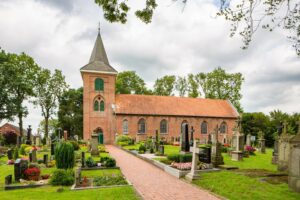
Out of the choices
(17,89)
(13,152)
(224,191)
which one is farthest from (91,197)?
(17,89)

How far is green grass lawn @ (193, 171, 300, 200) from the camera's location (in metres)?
7.02

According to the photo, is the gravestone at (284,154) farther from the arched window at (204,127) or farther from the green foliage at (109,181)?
the arched window at (204,127)

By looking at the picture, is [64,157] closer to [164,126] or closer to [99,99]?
[99,99]

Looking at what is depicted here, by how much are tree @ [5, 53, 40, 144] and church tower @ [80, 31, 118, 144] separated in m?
8.24

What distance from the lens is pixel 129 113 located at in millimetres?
33125

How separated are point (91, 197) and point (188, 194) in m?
3.10

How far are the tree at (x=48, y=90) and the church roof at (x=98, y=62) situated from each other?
9174 mm

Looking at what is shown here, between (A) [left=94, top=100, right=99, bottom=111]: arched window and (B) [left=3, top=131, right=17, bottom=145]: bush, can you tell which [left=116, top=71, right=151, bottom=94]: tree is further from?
(B) [left=3, top=131, right=17, bottom=145]: bush

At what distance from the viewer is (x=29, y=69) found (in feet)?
117

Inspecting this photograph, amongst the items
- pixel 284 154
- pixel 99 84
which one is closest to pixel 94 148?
pixel 284 154

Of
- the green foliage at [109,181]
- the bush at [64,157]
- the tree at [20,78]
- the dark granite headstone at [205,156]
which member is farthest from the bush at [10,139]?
the dark granite headstone at [205,156]

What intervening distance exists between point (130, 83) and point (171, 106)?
17.1 metres

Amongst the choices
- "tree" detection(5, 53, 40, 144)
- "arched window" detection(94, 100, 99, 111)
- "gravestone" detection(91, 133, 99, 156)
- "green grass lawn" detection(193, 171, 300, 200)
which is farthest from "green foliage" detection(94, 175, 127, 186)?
"tree" detection(5, 53, 40, 144)

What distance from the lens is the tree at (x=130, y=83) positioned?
50250 millimetres
